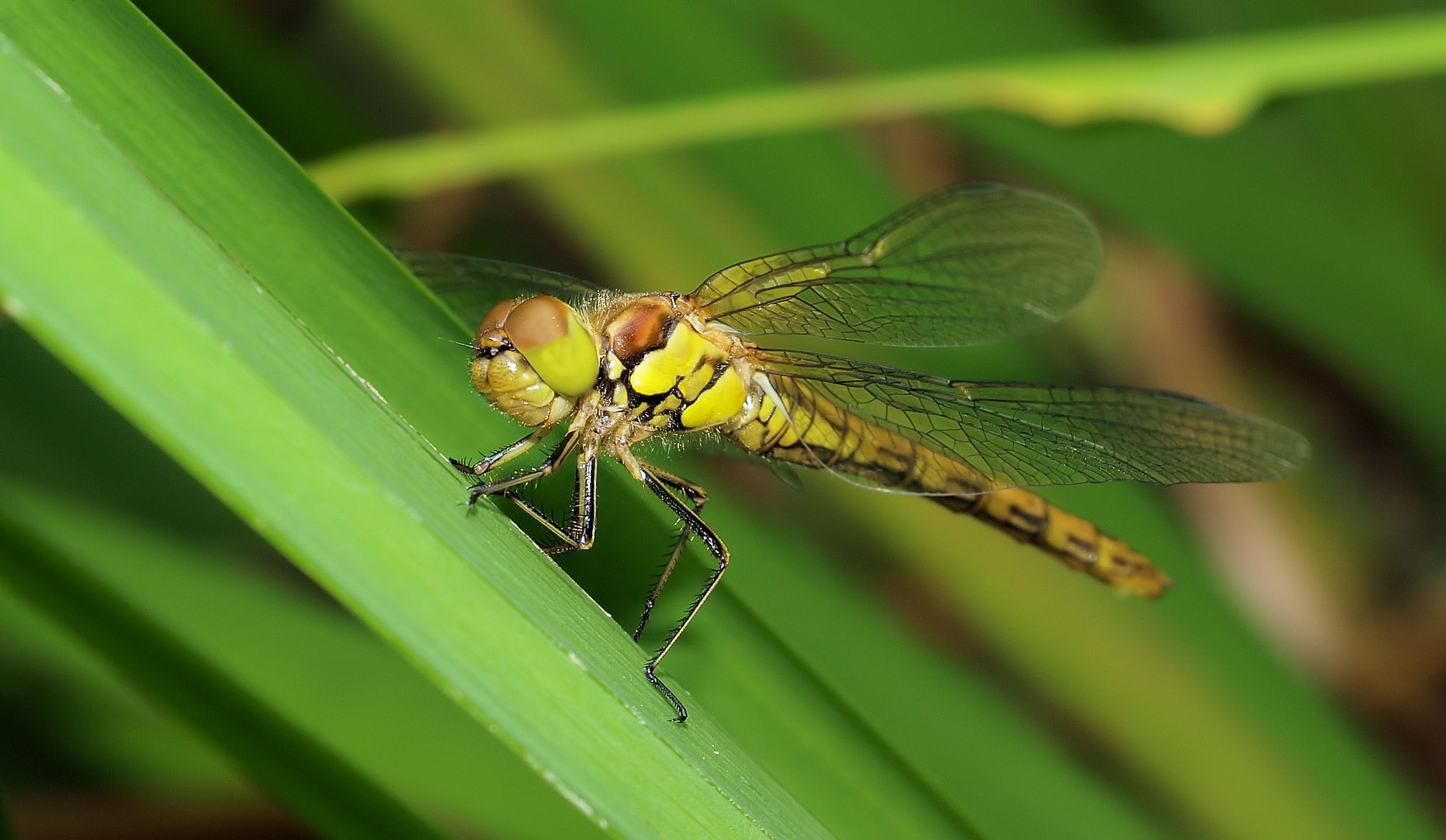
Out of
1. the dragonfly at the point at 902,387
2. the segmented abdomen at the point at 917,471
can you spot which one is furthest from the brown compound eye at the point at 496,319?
the segmented abdomen at the point at 917,471

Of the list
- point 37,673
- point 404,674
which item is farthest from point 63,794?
point 404,674

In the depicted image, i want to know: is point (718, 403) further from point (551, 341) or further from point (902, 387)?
point (551, 341)

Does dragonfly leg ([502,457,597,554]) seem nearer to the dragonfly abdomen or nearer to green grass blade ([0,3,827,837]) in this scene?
green grass blade ([0,3,827,837])

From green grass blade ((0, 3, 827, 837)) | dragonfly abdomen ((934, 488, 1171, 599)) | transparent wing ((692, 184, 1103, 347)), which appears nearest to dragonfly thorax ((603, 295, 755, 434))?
transparent wing ((692, 184, 1103, 347))

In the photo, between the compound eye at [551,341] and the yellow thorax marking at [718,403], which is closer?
the compound eye at [551,341]

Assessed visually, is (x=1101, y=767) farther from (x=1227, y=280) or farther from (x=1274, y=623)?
(x=1227, y=280)

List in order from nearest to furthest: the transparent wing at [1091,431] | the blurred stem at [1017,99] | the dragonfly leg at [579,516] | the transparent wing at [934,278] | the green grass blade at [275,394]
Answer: the green grass blade at [275,394], the dragonfly leg at [579,516], the blurred stem at [1017,99], the transparent wing at [1091,431], the transparent wing at [934,278]

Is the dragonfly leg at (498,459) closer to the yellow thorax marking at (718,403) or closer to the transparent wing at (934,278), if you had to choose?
the yellow thorax marking at (718,403)
